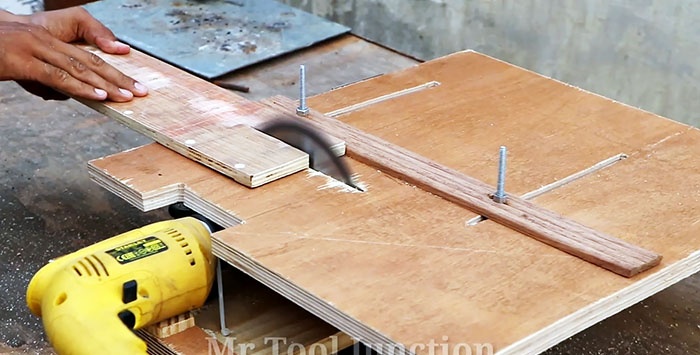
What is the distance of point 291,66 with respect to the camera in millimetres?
3742

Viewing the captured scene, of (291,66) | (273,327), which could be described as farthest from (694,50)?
(273,327)

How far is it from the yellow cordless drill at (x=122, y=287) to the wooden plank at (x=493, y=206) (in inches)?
17.2

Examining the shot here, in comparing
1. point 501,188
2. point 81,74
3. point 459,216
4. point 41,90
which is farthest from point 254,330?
point 41,90

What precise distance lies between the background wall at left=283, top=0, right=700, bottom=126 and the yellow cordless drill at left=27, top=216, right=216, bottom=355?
88.1 inches

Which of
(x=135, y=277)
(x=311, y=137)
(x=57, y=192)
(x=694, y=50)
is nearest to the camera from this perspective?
(x=135, y=277)

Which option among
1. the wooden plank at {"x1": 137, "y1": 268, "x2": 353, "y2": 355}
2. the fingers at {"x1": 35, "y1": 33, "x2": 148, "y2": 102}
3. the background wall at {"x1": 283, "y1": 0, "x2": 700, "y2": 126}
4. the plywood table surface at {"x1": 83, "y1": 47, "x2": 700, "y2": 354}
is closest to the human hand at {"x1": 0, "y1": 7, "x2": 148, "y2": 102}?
the fingers at {"x1": 35, "y1": 33, "x2": 148, "y2": 102}

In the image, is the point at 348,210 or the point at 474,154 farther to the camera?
the point at 474,154

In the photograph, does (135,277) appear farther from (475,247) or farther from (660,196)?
(660,196)

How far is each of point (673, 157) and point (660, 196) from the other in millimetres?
210

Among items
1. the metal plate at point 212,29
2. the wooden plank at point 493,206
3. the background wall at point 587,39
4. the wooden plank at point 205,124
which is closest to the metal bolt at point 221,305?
the wooden plank at point 205,124

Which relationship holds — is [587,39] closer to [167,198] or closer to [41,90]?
[41,90]

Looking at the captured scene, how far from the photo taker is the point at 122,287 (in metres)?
1.64

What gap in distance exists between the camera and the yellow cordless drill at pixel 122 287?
1.58 metres

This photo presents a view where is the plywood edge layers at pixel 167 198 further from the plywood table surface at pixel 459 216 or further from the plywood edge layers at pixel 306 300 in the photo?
the plywood edge layers at pixel 306 300
